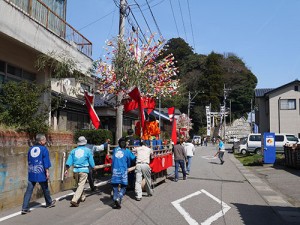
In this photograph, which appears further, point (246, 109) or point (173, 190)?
point (246, 109)

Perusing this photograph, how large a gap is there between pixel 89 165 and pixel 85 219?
1943 millimetres

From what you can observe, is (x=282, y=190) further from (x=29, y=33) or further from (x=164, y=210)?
(x=29, y=33)

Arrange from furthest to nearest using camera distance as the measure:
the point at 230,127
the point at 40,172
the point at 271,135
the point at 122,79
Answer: the point at 230,127 → the point at 271,135 → the point at 122,79 → the point at 40,172

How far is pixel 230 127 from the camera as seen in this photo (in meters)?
83.8

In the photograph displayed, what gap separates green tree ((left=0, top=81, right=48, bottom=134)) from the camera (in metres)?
10.1

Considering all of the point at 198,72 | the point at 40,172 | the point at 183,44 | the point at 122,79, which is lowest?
the point at 40,172

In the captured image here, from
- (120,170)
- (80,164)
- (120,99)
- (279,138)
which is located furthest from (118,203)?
(279,138)

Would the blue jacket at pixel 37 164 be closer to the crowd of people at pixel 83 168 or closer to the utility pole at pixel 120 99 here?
the crowd of people at pixel 83 168

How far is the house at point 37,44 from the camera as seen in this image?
11.6 m

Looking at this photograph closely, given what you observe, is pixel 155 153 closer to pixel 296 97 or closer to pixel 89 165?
pixel 89 165

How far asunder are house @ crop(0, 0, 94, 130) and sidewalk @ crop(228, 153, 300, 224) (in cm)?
794

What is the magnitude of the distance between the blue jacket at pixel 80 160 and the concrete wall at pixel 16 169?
1.25 m

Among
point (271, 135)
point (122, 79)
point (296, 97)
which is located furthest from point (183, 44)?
point (122, 79)

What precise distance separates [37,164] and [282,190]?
9038 mm
